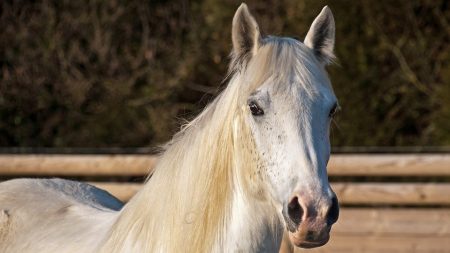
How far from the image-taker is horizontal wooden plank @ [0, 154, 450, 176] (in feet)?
25.3

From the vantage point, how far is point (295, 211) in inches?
118

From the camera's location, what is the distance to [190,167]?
11.0 ft

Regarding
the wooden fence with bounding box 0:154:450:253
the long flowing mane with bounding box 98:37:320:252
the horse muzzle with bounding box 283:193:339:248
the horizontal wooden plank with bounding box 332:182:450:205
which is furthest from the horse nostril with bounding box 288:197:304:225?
the horizontal wooden plank with bounding box 332:182:450:205

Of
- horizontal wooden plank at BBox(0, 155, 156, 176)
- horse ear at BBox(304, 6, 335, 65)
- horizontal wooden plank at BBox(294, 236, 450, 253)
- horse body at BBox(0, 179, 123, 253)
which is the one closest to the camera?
horse ear at BBox(304, 6, 335, 65)

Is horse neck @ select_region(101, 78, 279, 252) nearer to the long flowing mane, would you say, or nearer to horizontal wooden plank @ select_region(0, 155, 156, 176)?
the long flowing mane

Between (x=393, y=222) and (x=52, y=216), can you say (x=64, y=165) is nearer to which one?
(x=393, y=222)

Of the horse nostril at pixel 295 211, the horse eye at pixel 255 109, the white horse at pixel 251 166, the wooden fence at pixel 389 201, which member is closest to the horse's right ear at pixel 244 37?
the white horse at pixel 251 166

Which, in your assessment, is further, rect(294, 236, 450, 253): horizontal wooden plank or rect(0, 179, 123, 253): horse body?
rect(294, 236, 450, 253): horizontal wooden plank

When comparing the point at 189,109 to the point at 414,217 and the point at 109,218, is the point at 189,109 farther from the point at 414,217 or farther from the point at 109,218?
the point at 109,218

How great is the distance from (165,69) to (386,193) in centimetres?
357

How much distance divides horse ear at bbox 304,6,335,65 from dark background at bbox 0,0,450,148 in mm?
6404

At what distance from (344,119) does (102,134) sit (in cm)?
245

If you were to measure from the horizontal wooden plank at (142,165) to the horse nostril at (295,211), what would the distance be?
15.6ft

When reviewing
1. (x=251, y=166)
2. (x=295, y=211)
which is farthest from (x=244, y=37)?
(x=295, y=211)
